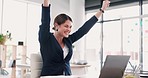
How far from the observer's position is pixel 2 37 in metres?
3.59

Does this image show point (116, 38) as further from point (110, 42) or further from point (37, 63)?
point (37, 63)

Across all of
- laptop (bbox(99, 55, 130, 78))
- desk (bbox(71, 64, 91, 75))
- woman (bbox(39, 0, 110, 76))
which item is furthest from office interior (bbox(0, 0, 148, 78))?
woman (bbox(39, 0, 110, 76))

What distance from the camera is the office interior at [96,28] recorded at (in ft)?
17.6

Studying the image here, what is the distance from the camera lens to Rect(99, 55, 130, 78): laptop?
1.30 metres

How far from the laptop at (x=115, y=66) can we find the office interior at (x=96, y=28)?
360cm

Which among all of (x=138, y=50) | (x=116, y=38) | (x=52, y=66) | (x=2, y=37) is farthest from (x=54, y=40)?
(x=116, y=38)

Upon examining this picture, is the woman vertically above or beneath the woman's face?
beneath

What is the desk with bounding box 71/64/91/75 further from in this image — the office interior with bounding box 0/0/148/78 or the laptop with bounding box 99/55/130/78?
the laptop with bounding box 99/55/130/78

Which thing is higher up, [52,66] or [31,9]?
[31,9]

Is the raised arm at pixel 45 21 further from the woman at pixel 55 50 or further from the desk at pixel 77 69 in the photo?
the desk at pixel 77 69

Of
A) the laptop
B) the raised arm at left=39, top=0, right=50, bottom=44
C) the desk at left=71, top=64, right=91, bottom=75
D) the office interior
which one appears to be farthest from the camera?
the office interior

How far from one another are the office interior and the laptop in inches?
142

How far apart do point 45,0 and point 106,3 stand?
1.68 feet

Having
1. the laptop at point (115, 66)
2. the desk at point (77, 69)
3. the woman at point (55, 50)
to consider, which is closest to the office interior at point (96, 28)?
the desk at point (77, 69)
